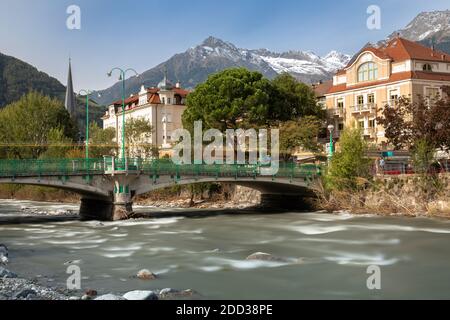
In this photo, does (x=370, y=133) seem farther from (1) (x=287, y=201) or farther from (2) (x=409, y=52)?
(1) (x=287, y=201)

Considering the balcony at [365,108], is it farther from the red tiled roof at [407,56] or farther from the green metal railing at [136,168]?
the green metal railing at [136,168]

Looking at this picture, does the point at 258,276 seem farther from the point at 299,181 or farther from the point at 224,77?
the point at 224,77

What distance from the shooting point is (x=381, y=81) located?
6600 cm

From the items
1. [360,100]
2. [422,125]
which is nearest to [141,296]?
[422,125]

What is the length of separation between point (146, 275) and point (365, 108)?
52.7 m

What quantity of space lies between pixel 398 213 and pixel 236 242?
59.5ft

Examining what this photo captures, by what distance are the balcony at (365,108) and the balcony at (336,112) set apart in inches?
80.6

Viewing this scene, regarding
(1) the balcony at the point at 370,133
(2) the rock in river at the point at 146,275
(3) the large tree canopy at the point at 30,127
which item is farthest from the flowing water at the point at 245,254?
(3) the large tree canopy at the point at 30,127

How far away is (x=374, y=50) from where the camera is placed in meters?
67.6

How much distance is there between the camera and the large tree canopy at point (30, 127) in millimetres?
73500

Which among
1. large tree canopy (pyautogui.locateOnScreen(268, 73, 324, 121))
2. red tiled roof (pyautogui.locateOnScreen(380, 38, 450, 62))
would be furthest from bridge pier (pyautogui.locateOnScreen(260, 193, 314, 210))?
red tiled roof (pyautogui.locateOnScreen(380, 38, 450, 62))

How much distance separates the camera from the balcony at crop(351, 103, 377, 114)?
220 ft

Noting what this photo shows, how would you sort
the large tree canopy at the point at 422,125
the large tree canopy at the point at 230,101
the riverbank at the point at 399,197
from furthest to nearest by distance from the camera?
the large tree canopy at the point at 230,101 < the large tree canopy at the point at 422,125 < the riverbank at the point at 399,197
